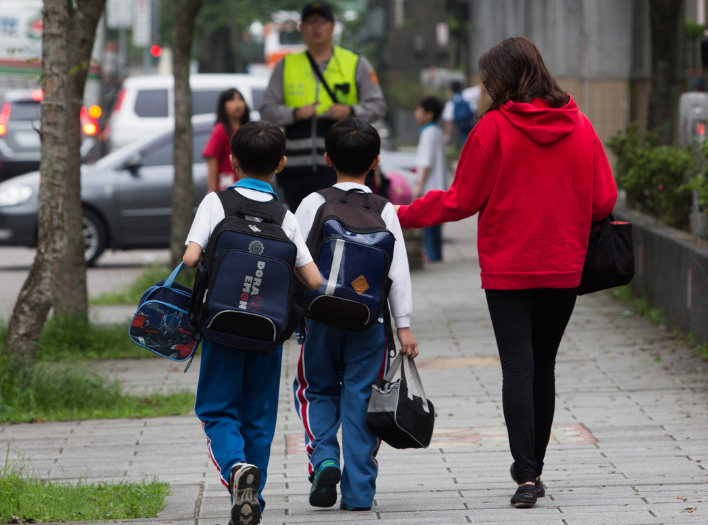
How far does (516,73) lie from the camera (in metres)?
4.25

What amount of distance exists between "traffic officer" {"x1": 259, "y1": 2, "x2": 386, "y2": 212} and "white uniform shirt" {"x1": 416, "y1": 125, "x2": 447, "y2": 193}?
517cm

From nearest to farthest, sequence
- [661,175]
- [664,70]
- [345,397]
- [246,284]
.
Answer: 1. [246,284]
2. [345,397]
3. [661,175]
4. [664,70]

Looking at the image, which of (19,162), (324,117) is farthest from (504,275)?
(19,162)

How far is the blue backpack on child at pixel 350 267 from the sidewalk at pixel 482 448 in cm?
73

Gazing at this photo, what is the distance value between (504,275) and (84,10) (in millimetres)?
4968

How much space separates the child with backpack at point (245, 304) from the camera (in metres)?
3.93

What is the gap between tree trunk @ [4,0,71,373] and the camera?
647 centimetres

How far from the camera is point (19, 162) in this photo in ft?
70.4

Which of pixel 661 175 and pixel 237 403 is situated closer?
pixel 237 403

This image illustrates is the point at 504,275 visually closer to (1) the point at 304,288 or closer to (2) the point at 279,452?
(1) the point at 304,288

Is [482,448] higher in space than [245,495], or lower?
lower

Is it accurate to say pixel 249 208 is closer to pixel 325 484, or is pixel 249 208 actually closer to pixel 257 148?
pixel 257 148

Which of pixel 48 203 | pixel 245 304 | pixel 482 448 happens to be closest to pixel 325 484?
pixel 245 304

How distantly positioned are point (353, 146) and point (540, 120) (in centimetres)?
70
